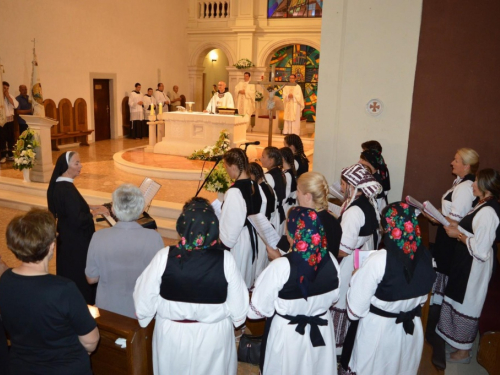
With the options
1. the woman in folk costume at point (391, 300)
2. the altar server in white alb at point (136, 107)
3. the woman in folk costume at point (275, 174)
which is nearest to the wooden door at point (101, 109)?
the altar server in white alb at point (136, 107)

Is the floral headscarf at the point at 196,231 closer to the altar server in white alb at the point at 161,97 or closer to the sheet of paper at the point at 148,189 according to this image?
the sheet of paper at the point at 148,189

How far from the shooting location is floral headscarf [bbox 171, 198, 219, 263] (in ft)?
7.86

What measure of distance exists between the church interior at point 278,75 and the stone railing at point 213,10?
0.18ft

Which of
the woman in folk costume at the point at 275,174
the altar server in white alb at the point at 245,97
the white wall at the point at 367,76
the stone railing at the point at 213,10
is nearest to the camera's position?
the woman in folk costume at the point at 275,174

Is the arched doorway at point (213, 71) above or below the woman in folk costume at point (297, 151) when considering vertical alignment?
above

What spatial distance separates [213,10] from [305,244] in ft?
56.4

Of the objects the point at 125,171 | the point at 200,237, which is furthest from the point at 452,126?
the point at 125,171

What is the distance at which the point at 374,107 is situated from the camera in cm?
598

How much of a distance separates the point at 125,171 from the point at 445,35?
7120 millimetres

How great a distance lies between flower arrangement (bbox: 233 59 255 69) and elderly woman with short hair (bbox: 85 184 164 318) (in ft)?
48.1

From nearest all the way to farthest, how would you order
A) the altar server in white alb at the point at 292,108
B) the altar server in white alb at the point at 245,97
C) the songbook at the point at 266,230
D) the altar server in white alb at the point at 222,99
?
1. the songbook at the point at 266,230
2. the altar server in white alb at the point at 222,99
3. the altar server in white alb at the point at 292,108
4. the altar server in white alb at the point at 245,97

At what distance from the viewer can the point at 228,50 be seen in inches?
705

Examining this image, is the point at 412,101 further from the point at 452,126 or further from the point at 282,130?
the point at 282,130

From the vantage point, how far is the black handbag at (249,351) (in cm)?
376
